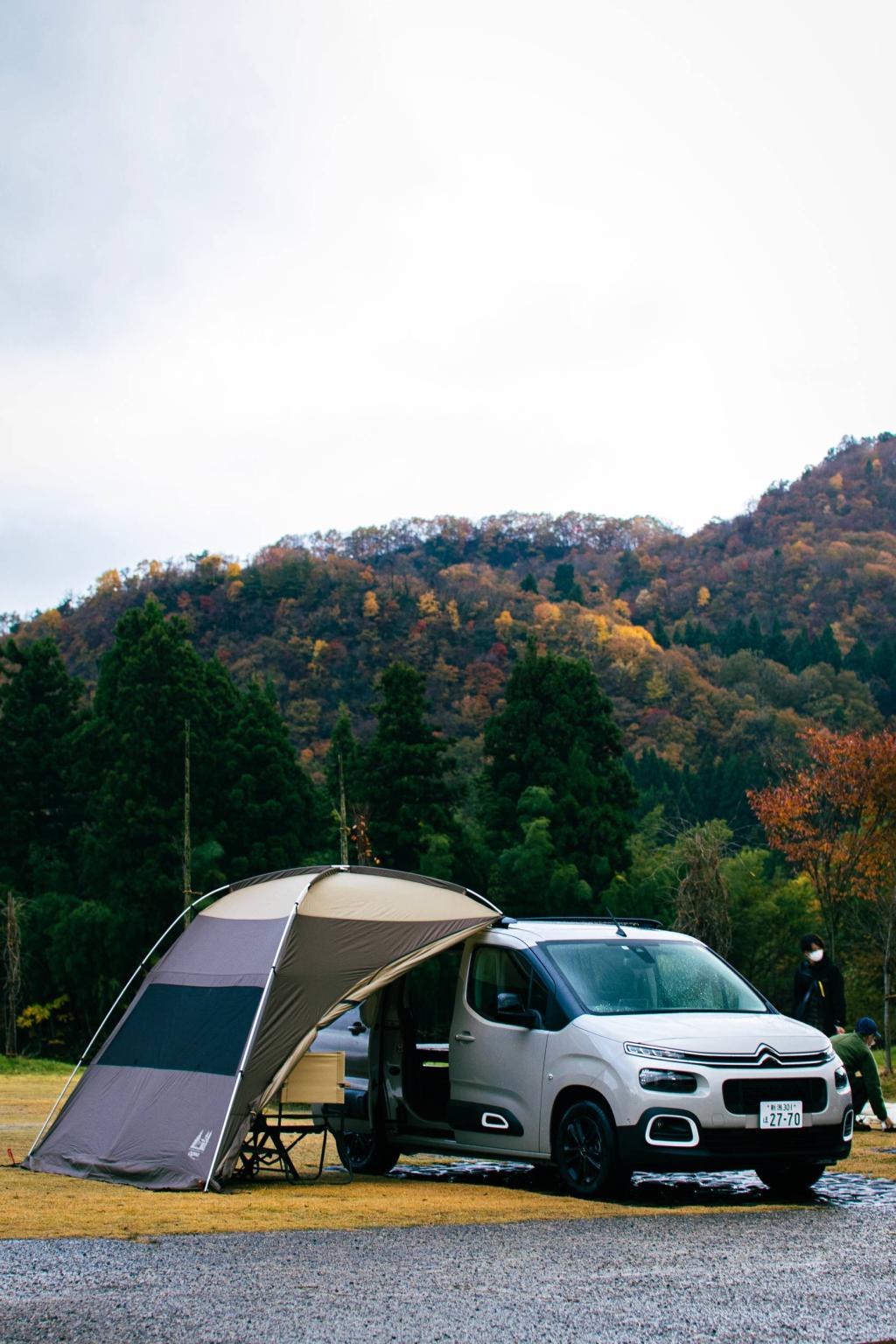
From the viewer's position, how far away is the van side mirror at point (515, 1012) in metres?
10.1

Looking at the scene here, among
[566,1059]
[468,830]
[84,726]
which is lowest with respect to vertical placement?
[566,1059]

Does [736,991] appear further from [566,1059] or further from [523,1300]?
[523,1300]

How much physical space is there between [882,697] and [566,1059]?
78.3 m

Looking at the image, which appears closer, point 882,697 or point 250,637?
point 882,697

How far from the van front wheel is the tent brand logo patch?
7.41 ft

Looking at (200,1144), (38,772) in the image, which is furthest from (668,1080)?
(38,772)

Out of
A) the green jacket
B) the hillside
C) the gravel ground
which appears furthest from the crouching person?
the hillside

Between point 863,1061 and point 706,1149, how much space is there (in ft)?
14.9

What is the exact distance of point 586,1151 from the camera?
943 cm

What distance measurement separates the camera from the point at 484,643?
3553 inches

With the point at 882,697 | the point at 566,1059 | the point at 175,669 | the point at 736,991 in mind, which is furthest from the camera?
the point at 882,697

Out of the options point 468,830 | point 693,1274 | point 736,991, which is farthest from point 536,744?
point 693,1274

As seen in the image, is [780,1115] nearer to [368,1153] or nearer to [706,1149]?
[706,1149]

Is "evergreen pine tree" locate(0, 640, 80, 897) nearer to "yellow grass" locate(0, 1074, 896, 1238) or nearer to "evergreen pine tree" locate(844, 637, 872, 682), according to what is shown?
"yellow grass" locate(0, 1074, 896, 1238)
